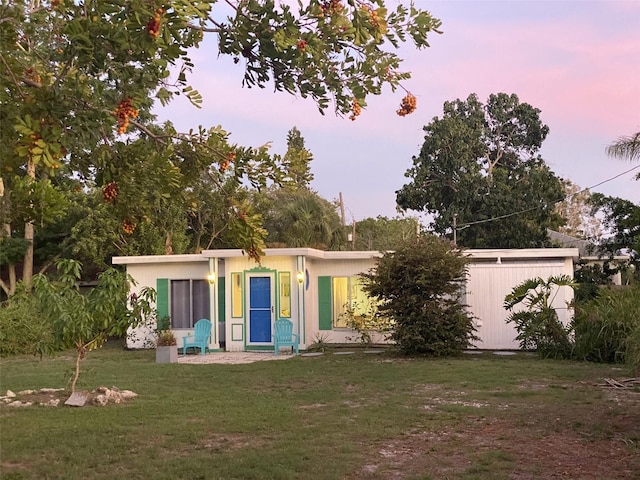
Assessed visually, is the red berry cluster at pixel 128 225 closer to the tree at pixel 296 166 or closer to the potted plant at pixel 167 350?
the tree at pixel 296 166

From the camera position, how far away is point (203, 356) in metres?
14.6

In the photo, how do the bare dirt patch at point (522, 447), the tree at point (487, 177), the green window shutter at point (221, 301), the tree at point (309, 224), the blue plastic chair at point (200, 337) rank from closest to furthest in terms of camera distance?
the bare dirt patch at point (522, 447) → the blue plastic chair at point (200, 337) → the green window shutter at point (221, 301) → the tree at point (309, 224) → the tree at point (487, 177)

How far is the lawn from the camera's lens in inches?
211

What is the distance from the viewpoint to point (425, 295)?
13383mm

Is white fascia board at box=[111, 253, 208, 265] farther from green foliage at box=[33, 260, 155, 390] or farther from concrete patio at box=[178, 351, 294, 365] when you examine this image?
green foliage at box=[33, 260, 155, 390]

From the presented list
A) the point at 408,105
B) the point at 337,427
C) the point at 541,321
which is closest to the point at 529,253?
the point at 541,321

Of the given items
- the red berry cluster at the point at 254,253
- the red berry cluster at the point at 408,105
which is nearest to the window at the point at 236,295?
the red berry cluster at the point at 254,253

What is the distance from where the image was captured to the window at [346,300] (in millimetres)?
16219

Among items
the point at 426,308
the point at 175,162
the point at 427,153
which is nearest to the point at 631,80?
the point at 426,308

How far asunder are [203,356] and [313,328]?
2830 mm

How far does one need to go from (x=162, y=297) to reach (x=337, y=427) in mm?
10441

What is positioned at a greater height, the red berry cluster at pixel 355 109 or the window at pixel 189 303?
the red berry cluster at pixel 355 109

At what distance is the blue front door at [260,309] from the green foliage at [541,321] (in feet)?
17.4

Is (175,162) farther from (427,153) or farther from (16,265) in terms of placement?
(427,153)
